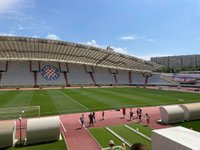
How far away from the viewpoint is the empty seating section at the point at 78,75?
90375 millimetres

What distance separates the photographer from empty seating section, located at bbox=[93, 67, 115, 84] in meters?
95.3

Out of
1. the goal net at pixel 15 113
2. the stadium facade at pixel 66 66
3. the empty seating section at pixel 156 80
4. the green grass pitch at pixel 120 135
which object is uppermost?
the stadium facade at pixel 66 66

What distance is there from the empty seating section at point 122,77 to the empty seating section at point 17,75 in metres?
38.3

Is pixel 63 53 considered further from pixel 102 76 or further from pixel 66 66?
pixel 102 76

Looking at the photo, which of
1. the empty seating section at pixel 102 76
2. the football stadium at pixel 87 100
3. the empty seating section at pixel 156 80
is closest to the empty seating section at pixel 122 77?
the football stadium at pixel 87 100

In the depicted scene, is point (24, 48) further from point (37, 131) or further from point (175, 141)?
point (175, 141)

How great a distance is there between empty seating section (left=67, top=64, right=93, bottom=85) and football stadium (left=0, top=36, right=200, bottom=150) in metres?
0.43

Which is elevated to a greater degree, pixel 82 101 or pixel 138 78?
pixel 138 78

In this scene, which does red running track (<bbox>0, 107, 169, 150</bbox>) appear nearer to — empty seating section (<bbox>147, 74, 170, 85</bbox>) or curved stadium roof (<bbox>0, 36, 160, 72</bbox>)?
curved stadium roof (<bbox>0, 36, 160, 72</bbox>)

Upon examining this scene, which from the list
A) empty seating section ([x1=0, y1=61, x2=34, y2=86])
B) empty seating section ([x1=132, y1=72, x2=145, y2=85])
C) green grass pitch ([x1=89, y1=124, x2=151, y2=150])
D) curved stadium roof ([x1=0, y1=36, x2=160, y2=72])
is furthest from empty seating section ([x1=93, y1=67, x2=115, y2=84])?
green grass pitch ([x1=89, y1=124, x2=151, y2=150])

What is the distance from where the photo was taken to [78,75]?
307 feet

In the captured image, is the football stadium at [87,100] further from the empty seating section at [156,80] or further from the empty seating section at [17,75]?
the empty seating section at [156,80]

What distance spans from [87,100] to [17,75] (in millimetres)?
49151

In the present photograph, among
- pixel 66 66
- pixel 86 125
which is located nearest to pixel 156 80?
pixel 66 66
